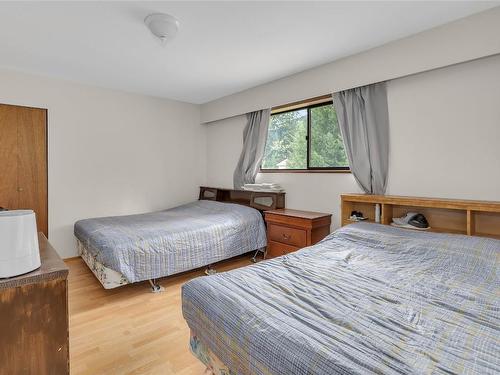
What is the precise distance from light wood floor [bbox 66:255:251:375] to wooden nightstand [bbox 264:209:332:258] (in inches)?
46.9

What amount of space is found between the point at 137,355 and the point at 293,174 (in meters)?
2.56

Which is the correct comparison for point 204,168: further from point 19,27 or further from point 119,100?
point 19,27

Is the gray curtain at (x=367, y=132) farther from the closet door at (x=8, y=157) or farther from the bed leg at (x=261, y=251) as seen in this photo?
the closet door at (x=8, y=157)

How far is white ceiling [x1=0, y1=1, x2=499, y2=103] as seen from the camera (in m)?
1.96

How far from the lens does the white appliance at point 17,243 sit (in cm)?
96

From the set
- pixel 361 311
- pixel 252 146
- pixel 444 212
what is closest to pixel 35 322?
pixel 361 311

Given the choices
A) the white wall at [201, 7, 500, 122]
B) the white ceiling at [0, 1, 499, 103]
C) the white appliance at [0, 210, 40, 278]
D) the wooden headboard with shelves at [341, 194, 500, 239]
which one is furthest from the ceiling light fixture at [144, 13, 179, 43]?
the wooden headboard with shelves at [341, 194, 500, 239]

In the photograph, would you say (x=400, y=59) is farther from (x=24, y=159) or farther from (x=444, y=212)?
(x=24, y=159)

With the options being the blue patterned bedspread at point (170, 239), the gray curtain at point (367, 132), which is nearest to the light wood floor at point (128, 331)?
the blue patterned bedspread at point (170, 239)

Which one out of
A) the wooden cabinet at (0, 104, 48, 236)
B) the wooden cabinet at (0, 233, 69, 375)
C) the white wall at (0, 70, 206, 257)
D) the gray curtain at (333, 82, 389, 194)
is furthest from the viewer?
the white wall at (0, 70, 206, 257)

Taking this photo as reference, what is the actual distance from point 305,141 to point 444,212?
5.65 ft

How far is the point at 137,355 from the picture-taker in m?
1.79

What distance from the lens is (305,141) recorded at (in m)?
3.49

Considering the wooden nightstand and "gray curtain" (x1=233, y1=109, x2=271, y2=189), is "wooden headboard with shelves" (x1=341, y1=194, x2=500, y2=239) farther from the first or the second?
"gray curtain" (x1=233, y1=109, x2=271, y2=189)
